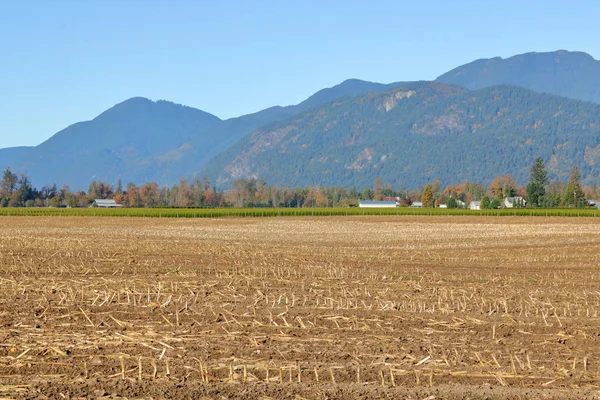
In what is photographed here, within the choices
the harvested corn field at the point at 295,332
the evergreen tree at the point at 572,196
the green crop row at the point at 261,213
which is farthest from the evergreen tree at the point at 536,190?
the harvested corn field at the point at 295,332

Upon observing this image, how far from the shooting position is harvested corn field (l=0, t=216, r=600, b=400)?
10.8 m

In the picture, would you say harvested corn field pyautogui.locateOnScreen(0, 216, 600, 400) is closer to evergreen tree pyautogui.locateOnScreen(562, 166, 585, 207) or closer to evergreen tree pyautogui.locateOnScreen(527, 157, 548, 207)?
evergreen tree pyautogui.locateOnScreen(562, 166, 585, 207)

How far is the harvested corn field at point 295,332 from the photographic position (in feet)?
35.6

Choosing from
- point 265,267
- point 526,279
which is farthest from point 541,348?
point 265,267

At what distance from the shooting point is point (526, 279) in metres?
24.4

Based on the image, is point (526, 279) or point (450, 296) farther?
point (526, 279)

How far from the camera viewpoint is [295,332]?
46.9 ft

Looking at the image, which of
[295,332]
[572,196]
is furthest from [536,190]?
[295,332]

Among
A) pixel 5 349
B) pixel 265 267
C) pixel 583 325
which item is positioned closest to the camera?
pixel 5 349

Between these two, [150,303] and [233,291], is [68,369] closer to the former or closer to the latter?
[150,303]

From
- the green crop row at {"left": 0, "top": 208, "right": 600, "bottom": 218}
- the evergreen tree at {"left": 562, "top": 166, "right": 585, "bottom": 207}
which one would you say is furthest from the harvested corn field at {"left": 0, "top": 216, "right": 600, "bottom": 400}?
the evergreen tree at {"left": 562, "top": 166, "right": 585, "bottom": 207}

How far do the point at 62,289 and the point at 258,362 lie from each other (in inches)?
373

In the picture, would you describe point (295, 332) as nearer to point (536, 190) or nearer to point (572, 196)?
point (572, 196)

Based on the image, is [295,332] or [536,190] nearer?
[295,332]
